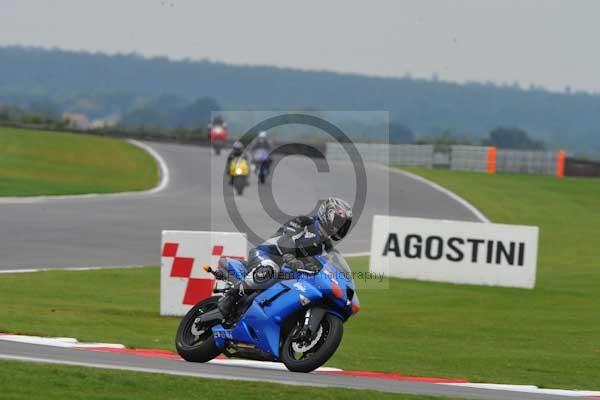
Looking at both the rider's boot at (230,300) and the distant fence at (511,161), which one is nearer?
the rider's boot at (230,300)

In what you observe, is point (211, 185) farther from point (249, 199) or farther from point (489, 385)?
point (489, 385)

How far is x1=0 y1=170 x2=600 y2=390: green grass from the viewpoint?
478 inches

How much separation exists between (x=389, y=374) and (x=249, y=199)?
86.4 ft

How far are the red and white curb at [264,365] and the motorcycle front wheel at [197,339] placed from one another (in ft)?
0.66

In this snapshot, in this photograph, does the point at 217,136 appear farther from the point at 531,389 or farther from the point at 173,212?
the point at 531,389

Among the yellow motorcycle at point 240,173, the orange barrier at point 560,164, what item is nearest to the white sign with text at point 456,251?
the yellow motorcycle at point 240,173

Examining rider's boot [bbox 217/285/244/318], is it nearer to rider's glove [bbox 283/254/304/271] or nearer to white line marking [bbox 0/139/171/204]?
rider's glove [bbox 283/254/304/271]

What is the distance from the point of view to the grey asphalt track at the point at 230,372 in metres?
9.66

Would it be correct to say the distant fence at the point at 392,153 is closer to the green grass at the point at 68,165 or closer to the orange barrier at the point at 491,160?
the orange barrier at the point at 491,160

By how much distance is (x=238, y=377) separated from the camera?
9773mm

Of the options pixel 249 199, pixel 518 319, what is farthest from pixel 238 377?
pixel 249 199

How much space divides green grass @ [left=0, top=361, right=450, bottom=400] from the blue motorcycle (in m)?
1.11

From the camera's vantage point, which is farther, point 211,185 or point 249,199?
point 211,185

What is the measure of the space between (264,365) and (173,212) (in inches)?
834
